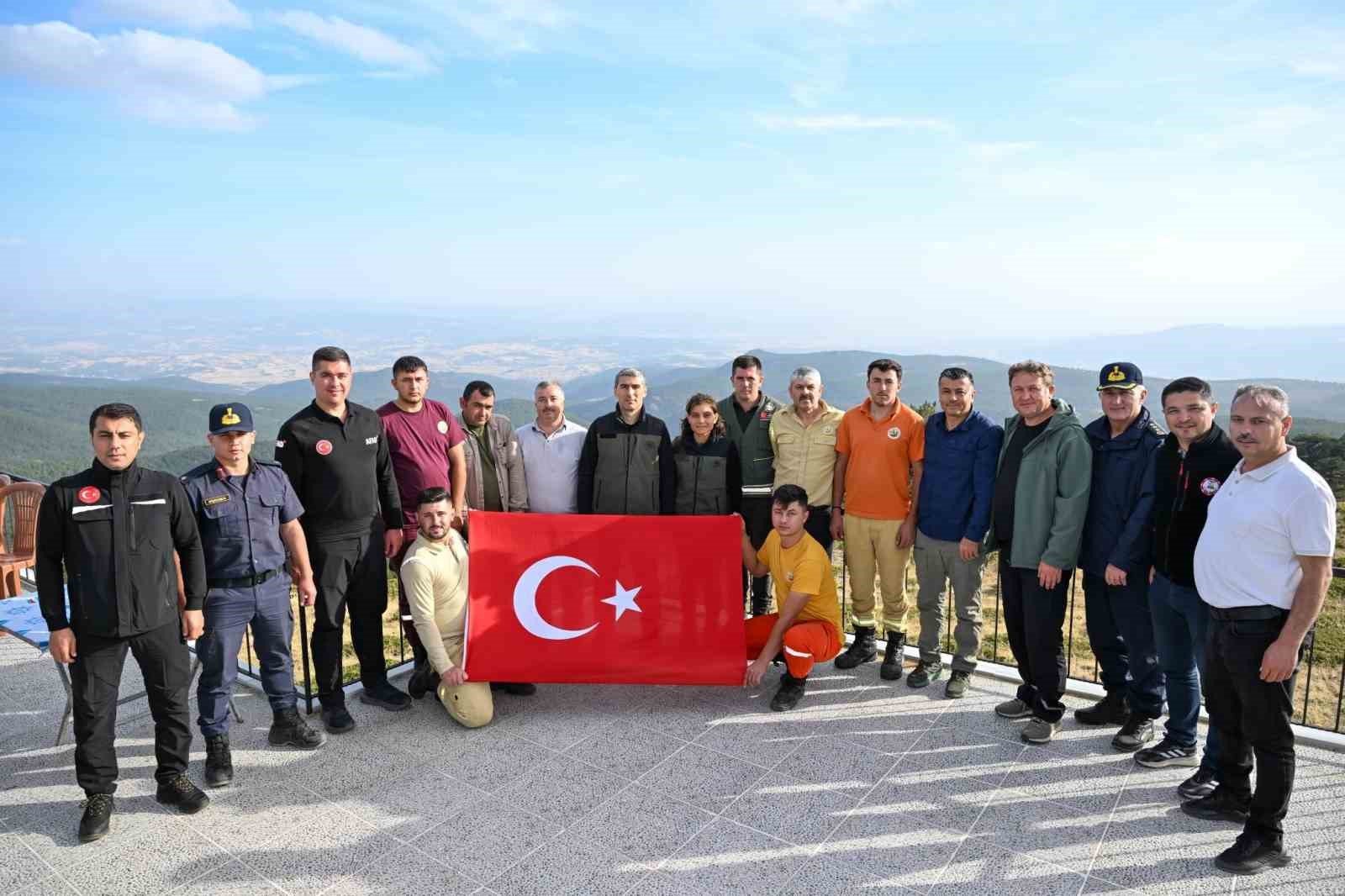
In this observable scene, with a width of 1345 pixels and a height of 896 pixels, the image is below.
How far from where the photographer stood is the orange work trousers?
5484 mm

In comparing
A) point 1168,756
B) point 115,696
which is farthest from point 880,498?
point 115,696

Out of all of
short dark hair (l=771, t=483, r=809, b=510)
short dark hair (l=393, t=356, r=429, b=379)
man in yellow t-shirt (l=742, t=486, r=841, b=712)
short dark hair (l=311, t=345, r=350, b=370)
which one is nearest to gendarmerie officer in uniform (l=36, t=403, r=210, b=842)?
short dark hair (l=311, t=345, r=350, b=370)

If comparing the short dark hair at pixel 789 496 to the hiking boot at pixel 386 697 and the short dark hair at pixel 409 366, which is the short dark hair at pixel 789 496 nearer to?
the short dark hair at pixel 409 366

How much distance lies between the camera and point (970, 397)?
5250mm

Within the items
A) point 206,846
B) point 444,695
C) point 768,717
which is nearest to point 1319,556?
point 768,717

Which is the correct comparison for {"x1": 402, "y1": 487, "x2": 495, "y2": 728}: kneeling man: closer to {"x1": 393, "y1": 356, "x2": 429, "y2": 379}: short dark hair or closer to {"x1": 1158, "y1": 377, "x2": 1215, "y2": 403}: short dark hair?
{"x1": 393, "y1": 356, "x2": 429, "y2": 379}: short dark hair

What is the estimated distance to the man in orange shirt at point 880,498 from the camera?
5633 millimetres

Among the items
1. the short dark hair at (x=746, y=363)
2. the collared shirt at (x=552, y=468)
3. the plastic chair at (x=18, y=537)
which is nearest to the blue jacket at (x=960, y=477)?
the short dark hair at (x=746, y=363)

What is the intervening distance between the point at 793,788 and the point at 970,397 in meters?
2.64

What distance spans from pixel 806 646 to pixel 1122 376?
2.56 meters

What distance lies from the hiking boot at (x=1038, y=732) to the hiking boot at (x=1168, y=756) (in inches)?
18.1

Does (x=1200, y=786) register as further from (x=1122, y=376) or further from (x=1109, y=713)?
(x=1122, y=376)

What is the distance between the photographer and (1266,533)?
11.6 ft

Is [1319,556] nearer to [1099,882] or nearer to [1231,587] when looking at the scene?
[1231,587]
